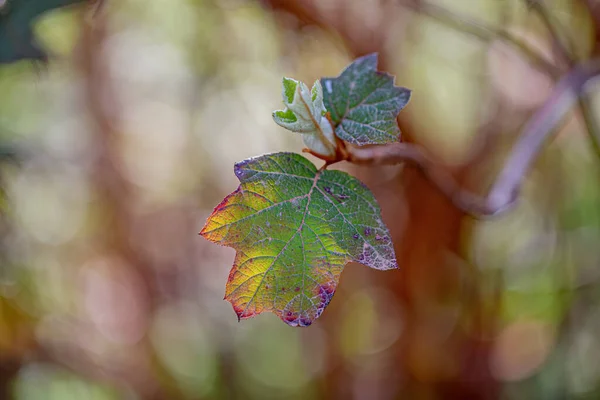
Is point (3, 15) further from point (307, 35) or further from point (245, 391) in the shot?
point (245, 391)

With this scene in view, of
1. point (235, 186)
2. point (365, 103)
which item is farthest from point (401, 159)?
point (235, 186)

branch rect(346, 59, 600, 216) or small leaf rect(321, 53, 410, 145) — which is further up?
small leaf rect(321, 53, 410, 145)

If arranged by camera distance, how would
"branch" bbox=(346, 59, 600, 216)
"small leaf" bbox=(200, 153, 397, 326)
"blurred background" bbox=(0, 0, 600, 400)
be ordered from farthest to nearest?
"blurred background" bbox=(0, 0, 600, 400)
"branch" bbox=(346, 59, 600, 216)
"small leaf" bbox=(200, 153, 397, 326)

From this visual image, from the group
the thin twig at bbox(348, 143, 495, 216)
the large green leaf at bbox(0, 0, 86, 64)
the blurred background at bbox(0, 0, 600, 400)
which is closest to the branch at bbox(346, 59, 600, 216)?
the thin twig at bbox(348, 143, 495, 216)

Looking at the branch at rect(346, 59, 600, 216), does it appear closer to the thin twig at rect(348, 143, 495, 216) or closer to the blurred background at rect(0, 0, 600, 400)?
the thin twig at rect(348, 143, 495, 216)

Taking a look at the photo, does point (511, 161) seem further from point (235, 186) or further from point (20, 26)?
point (235, 186)

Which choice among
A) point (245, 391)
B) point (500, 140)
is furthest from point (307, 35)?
point (245, 391)

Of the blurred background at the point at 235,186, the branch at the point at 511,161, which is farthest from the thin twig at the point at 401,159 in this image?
the blurred background at the point at 235,186
